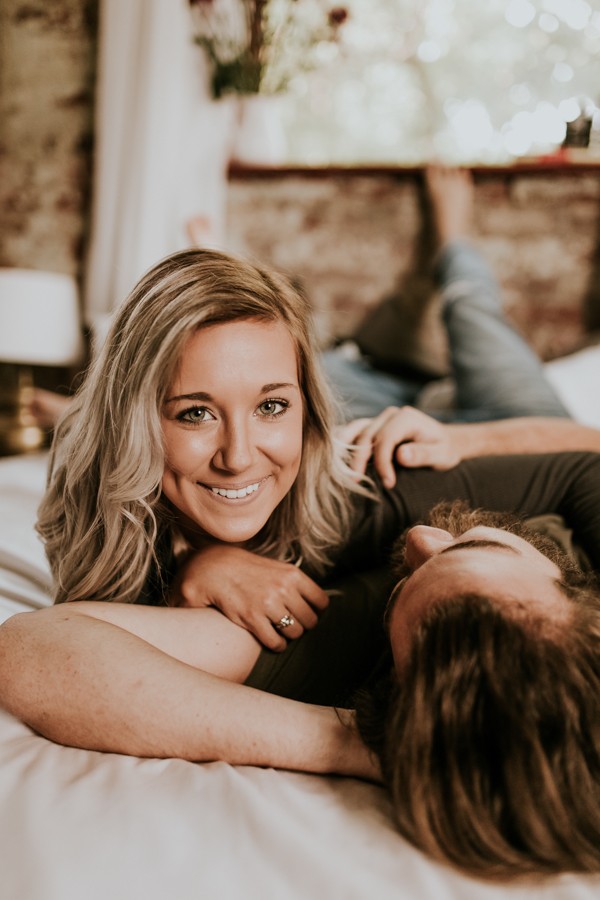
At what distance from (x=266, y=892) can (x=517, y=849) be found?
219mm

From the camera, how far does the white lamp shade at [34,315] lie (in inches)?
94.0

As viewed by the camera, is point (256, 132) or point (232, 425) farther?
point (256, 132)

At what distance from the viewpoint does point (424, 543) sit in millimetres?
854

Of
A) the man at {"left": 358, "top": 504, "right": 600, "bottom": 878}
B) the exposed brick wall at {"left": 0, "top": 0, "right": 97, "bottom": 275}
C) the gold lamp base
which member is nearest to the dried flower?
the exposed brick wall at {"left": 0, "top": 0, "right": 97, "bottom": 275}

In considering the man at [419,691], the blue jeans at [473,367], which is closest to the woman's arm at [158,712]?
the man at [419,691]

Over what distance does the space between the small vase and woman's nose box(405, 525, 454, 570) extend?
83.9 inches

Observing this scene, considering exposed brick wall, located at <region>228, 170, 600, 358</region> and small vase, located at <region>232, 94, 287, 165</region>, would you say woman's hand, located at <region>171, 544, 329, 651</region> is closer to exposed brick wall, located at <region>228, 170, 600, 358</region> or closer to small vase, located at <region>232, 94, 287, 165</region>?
exposed brick wall, located at <region>228, 170, 600, 358</region>

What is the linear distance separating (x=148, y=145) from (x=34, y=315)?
0.69 meters

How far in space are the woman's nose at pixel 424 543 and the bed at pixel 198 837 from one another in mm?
260

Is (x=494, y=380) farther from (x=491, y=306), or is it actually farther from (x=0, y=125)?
(x=0, y=125)

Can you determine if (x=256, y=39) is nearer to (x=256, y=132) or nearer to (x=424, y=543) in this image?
(x=256, y=132)

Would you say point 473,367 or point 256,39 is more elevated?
point 256,39

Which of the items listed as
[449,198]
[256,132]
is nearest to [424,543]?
[449,198]

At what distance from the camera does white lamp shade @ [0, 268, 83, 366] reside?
2389 millimetres
